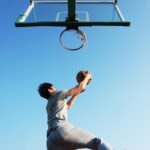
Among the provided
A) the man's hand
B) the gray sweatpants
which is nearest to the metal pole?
the man's hand

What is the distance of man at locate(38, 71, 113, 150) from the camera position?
475 cm

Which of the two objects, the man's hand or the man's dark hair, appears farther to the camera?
the man's dark hair

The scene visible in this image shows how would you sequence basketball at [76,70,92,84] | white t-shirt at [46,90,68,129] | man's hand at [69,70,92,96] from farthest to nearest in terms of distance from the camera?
basketball at [76,70,92,84] < man's hand at [69,70,92,96] < white t-shirt at [46,90,68,129]

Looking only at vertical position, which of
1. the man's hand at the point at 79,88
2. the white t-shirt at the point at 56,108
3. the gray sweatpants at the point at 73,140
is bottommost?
the gray sweatpants at the point at 73,140

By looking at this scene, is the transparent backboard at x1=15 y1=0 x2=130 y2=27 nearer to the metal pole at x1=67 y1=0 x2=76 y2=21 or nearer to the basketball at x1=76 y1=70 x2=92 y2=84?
the metal pole at x1=67 y1=0 x2=76 y2=21

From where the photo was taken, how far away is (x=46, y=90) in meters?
5.50

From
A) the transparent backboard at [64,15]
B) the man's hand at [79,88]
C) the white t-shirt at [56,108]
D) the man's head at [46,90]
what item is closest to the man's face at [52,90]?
the man's head at [46,90]

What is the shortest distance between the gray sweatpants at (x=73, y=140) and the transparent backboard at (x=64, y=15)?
16.9 ft

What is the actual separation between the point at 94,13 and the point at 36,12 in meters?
1.73

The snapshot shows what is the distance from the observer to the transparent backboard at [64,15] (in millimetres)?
9539

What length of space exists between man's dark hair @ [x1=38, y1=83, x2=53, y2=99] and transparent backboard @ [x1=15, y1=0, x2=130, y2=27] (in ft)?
13.9

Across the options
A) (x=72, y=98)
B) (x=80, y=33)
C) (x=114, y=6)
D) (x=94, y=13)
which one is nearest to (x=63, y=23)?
(x=80, y=33)

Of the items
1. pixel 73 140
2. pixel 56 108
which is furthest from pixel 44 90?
pixel 73 140

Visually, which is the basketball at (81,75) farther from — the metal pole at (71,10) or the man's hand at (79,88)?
the metal pole at (71,10)
